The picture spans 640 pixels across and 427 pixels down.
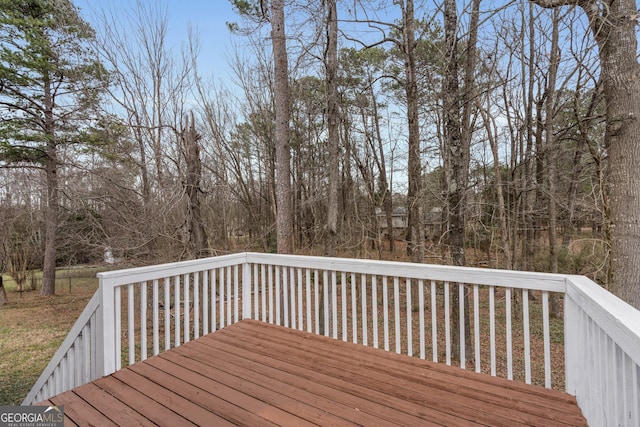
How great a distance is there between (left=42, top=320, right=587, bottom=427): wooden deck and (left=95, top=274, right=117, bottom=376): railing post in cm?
9

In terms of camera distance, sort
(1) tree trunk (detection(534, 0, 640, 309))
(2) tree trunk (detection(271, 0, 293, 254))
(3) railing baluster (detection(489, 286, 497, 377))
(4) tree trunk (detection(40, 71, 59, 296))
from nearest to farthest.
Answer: (3) railing baluster (detection(489, 286, 497, 377)) < (1) tree trunk (detection(534, 0, 640, 309)) < (2) tree trunk (detection(271, 0, 293, 254)) < (4) tree trunk (detection(40, 71, 59, 296))

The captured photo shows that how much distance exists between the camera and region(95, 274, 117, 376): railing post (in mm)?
2139

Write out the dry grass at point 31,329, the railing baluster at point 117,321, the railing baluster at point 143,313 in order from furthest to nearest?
the dry grass at point 31,329 < the railing baluster at point 143,313 < the railing baluster at point 117,321

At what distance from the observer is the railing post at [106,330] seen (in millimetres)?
2139

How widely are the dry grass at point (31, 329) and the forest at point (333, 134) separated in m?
0.87

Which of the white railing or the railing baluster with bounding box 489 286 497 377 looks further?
the railing baluster with bounding box 489 286 497 377

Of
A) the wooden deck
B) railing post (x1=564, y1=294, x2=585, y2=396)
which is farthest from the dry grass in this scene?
railing post (x1=564, y1=294, x2=585, y2=396)

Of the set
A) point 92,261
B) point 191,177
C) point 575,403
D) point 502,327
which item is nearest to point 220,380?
point 575,403

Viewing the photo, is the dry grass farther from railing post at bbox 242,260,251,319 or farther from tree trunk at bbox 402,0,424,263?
tree trunk at bbox 402,0,424,263

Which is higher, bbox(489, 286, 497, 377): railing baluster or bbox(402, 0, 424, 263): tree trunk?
bbox(402, 0, 424, 263): tree trunk

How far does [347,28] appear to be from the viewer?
523 cm

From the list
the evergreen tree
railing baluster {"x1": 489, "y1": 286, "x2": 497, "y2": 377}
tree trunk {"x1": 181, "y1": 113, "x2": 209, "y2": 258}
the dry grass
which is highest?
the evergreen tree

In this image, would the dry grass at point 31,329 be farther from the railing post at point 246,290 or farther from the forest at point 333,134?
the railing post at point 246,290

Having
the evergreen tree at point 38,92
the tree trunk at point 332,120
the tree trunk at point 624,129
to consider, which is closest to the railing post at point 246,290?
the tree trunk at point 332,120
